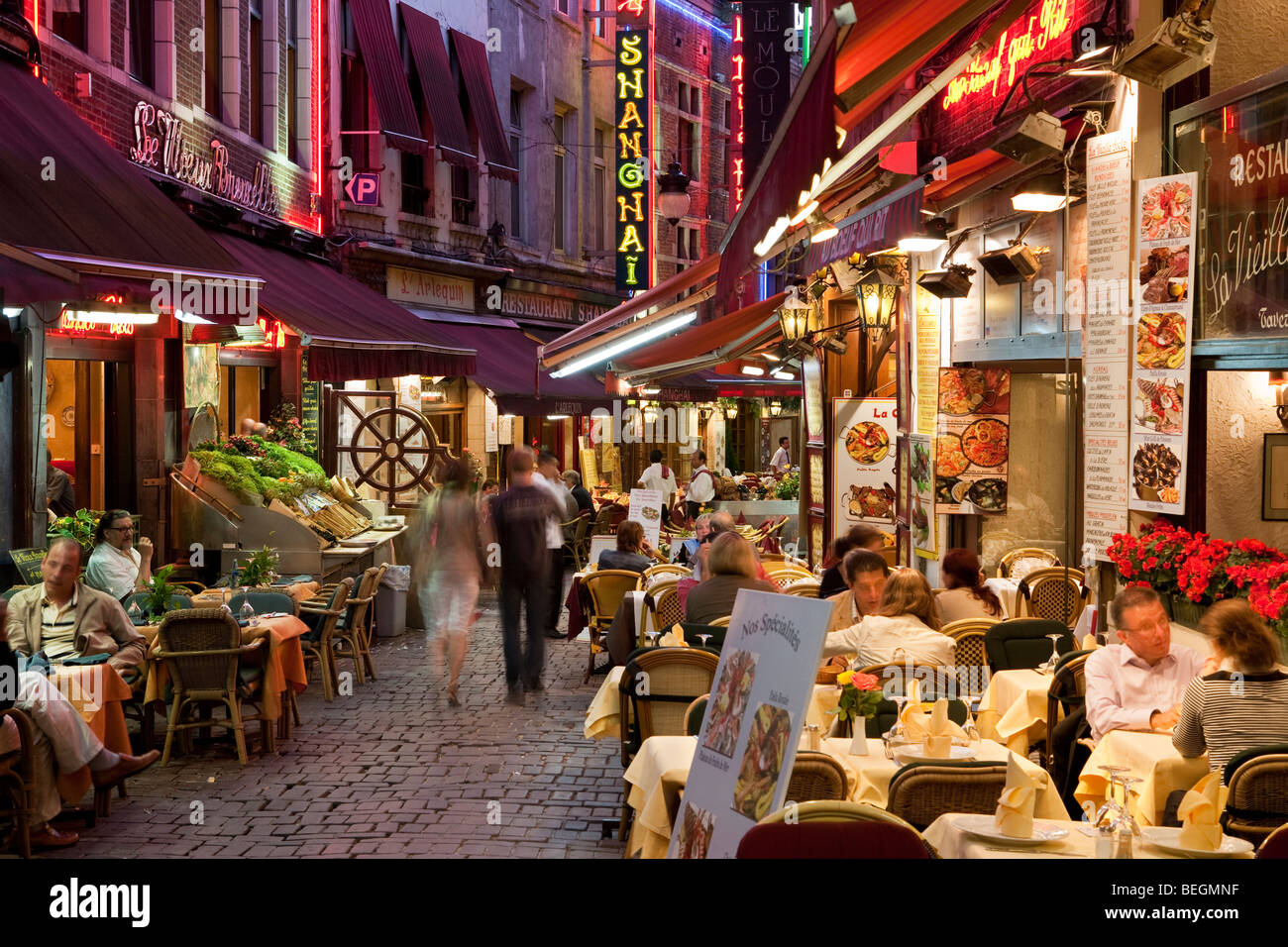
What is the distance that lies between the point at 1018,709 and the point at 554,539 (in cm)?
498

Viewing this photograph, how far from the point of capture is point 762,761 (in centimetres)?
425

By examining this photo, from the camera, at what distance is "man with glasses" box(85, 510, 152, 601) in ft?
34.8

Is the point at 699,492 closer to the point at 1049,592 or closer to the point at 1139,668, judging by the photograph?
the point at 1049,592

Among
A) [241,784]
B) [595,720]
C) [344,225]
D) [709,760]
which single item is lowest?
[241,784]

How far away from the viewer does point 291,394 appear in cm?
2027

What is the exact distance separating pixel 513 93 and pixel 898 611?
→ 935 inches

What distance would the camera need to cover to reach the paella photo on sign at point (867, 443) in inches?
568

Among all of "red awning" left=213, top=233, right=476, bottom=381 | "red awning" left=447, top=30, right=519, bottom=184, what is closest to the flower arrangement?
"red awning" left=213, top=233, right=476, bottom=381

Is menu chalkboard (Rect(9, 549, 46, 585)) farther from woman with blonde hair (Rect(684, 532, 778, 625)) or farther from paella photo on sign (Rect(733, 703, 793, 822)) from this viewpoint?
paella photo on sign (Rect(733, 703, 793, 822))

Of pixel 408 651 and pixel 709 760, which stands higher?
pixel 709 760

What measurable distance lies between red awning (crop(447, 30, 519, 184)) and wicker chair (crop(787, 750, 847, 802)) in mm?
20623

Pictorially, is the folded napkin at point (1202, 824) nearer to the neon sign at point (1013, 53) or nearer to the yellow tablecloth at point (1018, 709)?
the yellow tablecloth at point (1018, 709)
